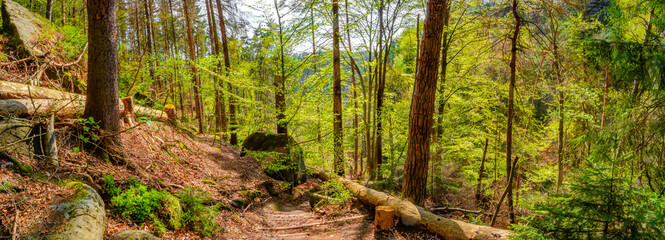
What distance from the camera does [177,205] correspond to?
183 inches

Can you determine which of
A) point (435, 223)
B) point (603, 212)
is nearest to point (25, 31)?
point (435, 223)

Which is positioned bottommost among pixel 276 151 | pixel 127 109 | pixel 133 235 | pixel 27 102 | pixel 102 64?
pixel 276 151

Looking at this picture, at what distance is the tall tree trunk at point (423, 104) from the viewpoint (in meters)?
→ 4.92

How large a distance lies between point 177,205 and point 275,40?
476cm

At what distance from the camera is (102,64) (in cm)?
455

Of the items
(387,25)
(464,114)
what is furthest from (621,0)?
(387,25)

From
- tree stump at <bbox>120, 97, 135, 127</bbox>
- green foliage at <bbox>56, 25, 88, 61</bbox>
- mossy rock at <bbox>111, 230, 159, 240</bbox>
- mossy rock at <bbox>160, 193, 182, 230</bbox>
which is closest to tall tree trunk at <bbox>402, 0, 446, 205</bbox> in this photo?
mossy rock at <bbox>160, 193, 182, 230</bbox>

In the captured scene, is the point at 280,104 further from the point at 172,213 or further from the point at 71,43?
the point at 71,43

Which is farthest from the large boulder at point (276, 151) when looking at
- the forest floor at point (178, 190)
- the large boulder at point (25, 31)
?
the large boulder at point (25, 31)

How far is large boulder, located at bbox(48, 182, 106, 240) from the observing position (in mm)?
2793

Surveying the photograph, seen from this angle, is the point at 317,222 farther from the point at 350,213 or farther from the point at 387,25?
the point at 387,25

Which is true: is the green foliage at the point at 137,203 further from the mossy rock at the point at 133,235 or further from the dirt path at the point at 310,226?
the dirt path at the point at 310,226

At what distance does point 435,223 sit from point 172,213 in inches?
174

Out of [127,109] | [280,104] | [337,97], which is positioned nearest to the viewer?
[127,109]
